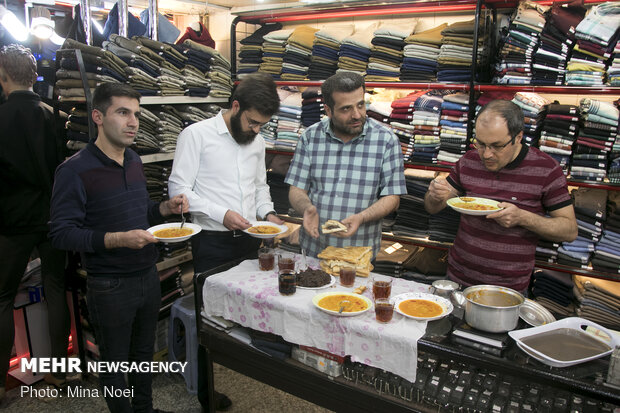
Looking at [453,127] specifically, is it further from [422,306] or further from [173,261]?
[173,261]

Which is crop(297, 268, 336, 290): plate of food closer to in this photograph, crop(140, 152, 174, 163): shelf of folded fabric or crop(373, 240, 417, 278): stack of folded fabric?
crop(373, 240, 417, 278): stack of folded fabric

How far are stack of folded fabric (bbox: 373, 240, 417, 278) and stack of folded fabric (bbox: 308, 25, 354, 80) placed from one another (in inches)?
69.4

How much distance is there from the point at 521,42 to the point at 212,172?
2.48m

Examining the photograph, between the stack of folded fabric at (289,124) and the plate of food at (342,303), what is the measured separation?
2514 mm

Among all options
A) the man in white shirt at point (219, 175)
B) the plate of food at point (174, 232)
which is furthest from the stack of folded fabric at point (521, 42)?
the plate of food at point (174, 232)

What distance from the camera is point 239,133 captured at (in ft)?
9.31

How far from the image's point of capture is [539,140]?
340 centimetres

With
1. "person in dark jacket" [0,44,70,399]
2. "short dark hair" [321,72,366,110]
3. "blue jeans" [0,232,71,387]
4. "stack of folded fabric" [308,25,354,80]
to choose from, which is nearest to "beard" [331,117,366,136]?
"short dark hair" [321,72,366,110]

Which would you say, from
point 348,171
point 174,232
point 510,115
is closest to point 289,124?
point 348,171

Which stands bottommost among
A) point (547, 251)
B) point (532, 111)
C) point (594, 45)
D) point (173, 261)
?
point (173, 261)

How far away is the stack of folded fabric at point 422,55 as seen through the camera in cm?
372

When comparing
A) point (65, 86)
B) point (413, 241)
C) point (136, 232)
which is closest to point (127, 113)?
point (136, 232)

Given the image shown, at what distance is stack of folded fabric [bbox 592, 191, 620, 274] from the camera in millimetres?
3141

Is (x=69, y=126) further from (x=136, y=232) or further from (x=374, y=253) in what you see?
(x=374, y=253)
